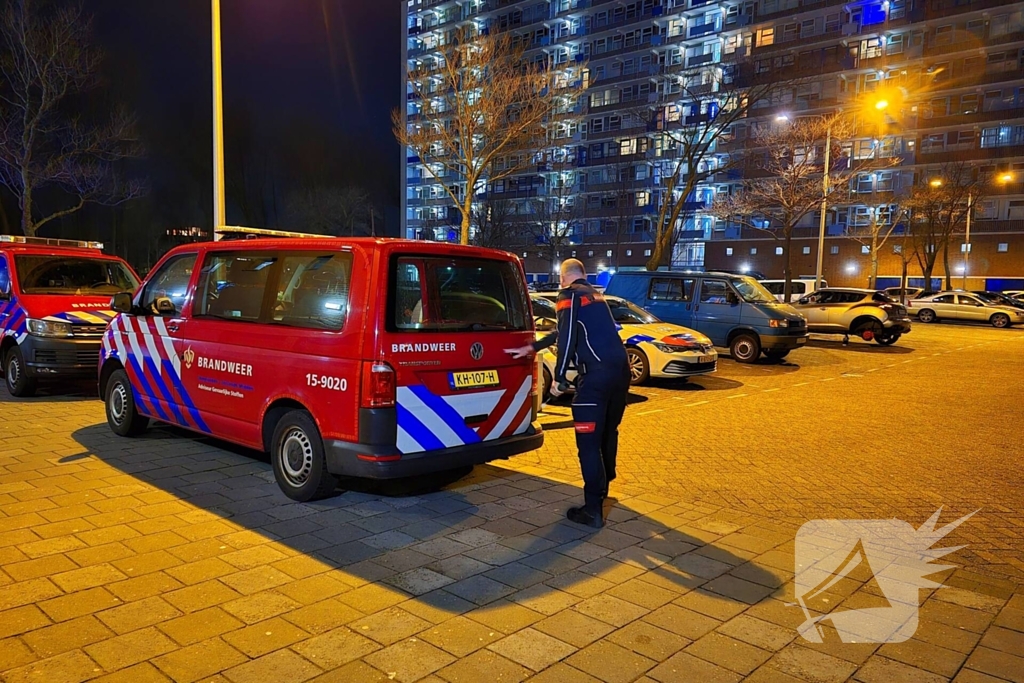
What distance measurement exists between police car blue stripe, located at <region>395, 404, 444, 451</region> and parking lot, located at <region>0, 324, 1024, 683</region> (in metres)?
0.55

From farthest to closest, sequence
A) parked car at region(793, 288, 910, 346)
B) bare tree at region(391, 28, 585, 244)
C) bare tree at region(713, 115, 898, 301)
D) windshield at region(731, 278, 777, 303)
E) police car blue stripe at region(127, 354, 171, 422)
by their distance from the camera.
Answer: bare tree at region(713, 115, 898, 301)
parked car at region(793, 288, 910, 346)
bare tree at region(391, 28, 585, 244)
windshield at region(731, 278, 777, 303)
police car blue stripe at region(127, 354, 171, 422)

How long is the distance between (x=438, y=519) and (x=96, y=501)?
257cm

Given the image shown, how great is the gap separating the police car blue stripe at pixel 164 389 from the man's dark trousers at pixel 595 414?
3.78 meters

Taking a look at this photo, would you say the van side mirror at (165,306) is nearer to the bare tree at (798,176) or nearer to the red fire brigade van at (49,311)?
the red fire brigade van at (49,311)

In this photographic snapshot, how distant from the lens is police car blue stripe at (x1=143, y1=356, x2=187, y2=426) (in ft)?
21.2

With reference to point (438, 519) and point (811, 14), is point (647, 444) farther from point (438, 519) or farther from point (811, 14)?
point (811, 14)

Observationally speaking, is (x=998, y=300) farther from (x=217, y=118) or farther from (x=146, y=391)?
(x=146, y=391)

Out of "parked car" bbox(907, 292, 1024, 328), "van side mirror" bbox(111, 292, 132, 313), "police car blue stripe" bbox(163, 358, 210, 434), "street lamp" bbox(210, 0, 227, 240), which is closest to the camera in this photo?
"police car blue stripe" bbox(163, 358, 210, 434)

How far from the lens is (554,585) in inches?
159

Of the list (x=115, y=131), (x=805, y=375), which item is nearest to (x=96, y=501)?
(x=805, y=375)

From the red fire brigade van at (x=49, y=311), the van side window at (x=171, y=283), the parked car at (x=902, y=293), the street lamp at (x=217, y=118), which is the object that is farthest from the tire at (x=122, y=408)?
the parked car at (x=902, y=293)

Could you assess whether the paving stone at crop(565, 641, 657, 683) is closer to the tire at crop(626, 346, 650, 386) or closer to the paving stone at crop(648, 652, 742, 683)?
the paving stone at crop(648, 652, 742, 683)

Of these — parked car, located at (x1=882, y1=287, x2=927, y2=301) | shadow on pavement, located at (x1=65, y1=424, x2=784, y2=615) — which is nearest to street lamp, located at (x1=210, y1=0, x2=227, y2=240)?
shadow on pavement, located at (x1=65, y1=424, x2=784, y2=615)

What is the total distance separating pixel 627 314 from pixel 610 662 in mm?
9587
